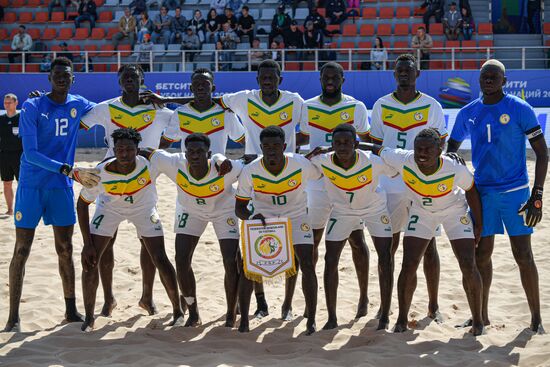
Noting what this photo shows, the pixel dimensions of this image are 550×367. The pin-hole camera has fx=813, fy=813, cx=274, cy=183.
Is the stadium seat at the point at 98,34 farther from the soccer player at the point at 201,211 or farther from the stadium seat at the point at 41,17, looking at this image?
the soccer player at the point at 201,211

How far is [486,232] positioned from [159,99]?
3.27 m

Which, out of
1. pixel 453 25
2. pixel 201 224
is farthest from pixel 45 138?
pixel 453 25

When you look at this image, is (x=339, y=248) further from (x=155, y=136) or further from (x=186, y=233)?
(x=155, y=136)

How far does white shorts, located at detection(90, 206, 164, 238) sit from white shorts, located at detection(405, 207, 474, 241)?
85.1 inches

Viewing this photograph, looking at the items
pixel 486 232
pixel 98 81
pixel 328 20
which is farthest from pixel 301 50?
pixel 486 232

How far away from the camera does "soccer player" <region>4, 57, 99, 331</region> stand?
705 cm

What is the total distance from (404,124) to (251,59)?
13874mm

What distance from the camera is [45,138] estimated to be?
23.5 feet

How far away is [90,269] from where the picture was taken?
704cm

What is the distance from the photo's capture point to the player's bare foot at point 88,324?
273 inches

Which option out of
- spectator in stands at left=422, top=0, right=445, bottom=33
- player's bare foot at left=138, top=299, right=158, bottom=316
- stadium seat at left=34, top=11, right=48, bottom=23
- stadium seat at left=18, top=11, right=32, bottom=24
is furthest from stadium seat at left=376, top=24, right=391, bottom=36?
player's bare foot at left=138, top=299, right=158, bottom=316

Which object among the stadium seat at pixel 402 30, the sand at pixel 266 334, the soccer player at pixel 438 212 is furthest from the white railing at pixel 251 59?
the soccer player at pixel 438 212

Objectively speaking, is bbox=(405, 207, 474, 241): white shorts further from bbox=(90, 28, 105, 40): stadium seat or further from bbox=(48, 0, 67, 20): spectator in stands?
bbox=(48, 0, 67, 20): spectator in stands

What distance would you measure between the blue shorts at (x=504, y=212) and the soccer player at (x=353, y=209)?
0.80 metres
